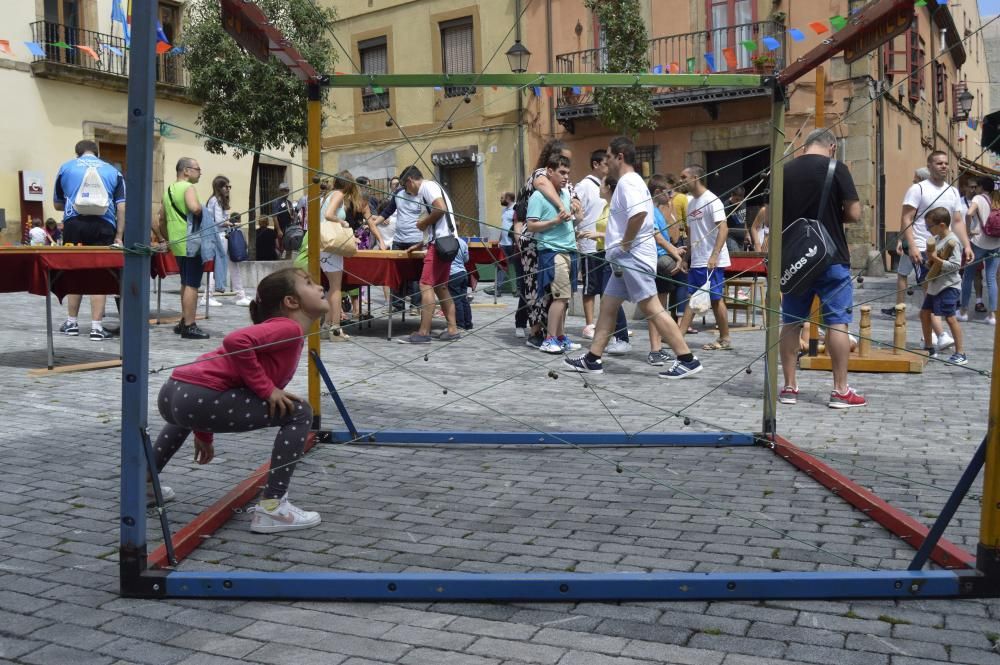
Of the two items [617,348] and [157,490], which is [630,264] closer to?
[617,348]

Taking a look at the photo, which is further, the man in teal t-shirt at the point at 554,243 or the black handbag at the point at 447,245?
the black handbag at the point at 447,245

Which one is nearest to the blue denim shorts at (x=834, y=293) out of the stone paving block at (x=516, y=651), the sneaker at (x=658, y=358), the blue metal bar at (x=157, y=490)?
the sneaker at (x=658, y=358)

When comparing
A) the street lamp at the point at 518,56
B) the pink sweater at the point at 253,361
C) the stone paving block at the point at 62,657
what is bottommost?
the stone paving block at the point at 62,657

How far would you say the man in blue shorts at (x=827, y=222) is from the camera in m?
6.52

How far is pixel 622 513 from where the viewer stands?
4160 mm

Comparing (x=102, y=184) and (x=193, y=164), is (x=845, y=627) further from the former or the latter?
(x=193, y=164)

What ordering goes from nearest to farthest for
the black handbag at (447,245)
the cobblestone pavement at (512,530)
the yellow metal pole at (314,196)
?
the cobblestone pavement at (512,530)
the yellow metal pole at (314,196)
the black handbag at (447,245)

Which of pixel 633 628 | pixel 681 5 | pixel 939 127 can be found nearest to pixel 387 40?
pixel 681 5

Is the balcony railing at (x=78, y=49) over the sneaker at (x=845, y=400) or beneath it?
over

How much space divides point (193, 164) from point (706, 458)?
22.3ft

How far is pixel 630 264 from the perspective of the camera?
26.2 feet

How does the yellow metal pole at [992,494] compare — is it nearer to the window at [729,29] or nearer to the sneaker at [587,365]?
the sneaker at [587,365]

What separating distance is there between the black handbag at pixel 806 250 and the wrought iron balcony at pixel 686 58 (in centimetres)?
1680

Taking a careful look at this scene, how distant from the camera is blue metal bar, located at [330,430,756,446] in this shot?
5.53 metres
